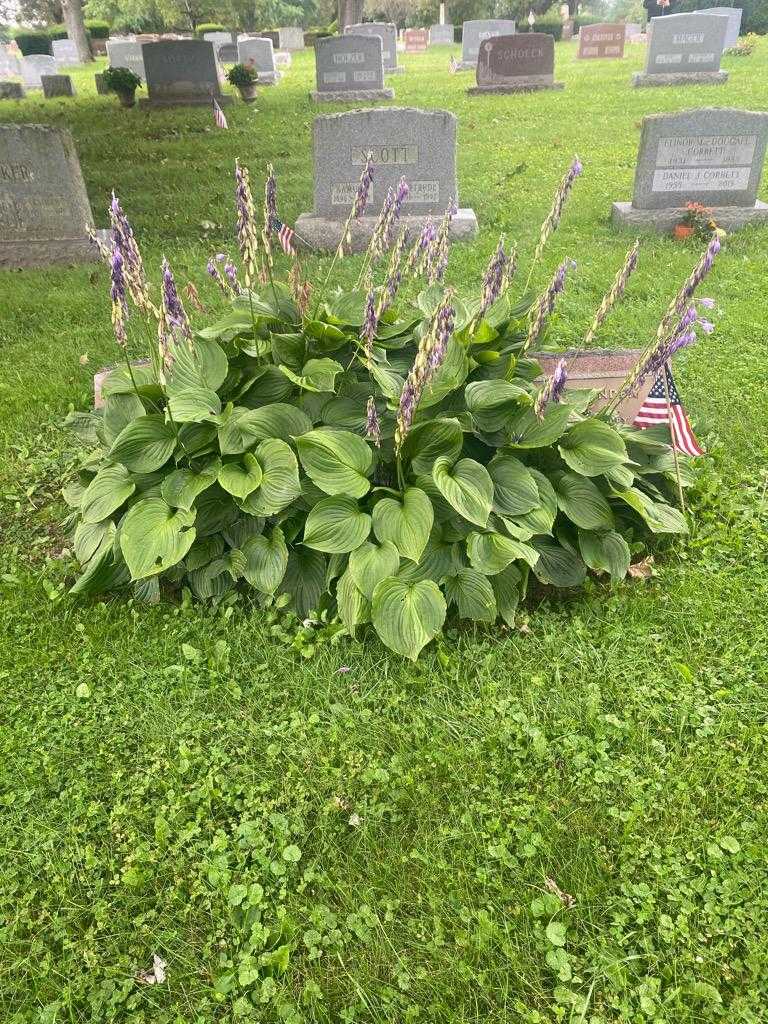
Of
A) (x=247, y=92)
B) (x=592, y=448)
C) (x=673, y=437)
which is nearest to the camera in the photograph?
(x=592, y=448)

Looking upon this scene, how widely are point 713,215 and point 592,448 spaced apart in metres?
6.67

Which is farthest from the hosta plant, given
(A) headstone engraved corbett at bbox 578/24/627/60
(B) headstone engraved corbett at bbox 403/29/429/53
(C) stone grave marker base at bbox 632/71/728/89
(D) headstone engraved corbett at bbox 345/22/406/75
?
(B) headstone engraved corbett at bbox 403/29/429/53

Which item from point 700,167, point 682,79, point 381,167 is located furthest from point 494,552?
point 682,79

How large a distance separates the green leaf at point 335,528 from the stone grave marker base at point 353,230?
5.92 metres

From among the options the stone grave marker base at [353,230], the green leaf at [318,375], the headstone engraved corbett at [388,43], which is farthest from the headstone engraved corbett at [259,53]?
the green leaf at [318,375]

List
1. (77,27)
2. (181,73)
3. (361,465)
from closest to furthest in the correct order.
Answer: (361,465) → (181,73) → (77,27)

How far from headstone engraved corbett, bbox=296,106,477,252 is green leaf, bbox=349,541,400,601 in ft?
18.4

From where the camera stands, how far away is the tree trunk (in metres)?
28.1

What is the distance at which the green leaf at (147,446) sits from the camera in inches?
129

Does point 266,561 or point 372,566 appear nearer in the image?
point 372,566

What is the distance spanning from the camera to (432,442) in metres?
3.22

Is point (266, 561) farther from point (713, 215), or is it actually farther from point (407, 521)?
point (713, 215)

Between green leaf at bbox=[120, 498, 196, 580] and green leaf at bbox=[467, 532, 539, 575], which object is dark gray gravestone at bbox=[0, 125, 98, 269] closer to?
green leaf at bbox=[120, 498, 196, 580]

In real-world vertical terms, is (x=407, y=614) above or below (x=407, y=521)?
below
